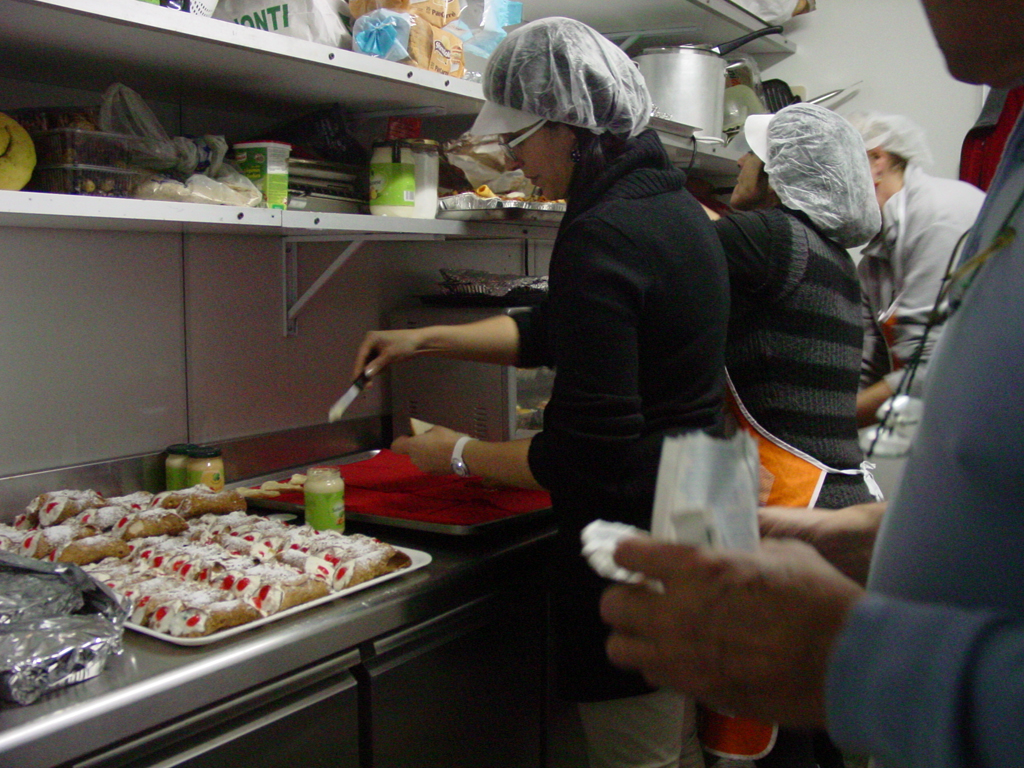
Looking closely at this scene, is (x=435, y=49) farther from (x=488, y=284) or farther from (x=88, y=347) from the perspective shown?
(x=88, y=347)

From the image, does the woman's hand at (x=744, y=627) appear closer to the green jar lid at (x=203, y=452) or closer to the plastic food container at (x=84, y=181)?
the plastic food container at (x=84, y=181)

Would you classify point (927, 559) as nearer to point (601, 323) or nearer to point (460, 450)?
point (601, 323)

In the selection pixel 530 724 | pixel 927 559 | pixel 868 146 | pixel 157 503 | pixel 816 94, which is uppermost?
pixel 816 94

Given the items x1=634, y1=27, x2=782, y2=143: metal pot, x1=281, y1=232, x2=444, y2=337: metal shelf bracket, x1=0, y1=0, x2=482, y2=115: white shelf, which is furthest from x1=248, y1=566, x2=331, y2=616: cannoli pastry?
x1=634, y1=27, x2=782, y2=143: metal pot

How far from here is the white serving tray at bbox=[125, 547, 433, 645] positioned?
44.4 inches

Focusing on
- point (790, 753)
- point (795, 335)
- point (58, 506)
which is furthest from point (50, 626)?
point (790, 753)

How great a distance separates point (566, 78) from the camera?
148 cm

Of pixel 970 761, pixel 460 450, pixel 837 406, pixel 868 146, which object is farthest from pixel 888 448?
pixel 868 146

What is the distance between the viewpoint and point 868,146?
2340 mm

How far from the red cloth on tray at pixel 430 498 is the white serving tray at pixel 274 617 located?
6.3 inches

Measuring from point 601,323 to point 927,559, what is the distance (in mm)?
718

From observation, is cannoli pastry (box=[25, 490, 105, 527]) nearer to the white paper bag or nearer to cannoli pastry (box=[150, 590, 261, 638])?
cannoli pastry (box=[150, 590, 261, 638])

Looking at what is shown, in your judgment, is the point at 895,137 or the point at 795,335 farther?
the point at 895,137

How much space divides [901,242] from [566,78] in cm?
119
